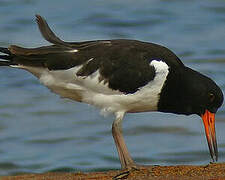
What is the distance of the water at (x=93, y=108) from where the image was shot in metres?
12.2

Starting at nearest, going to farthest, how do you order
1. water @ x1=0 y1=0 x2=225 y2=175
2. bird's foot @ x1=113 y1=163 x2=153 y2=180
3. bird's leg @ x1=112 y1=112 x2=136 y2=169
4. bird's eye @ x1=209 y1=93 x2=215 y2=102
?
bird's foot @ x1=113 y1=163 x2=153 y2=180 < bird's leg @ x1=112 y1=112 x2=136 y2=169 < bird's eye @ x1=209 y1=93 x2=215 y2=102 < water @ x1=0 y1=0 x2=225 y2=175

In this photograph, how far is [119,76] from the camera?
380 inches

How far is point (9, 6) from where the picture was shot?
19.8m

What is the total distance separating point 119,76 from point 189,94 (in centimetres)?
89

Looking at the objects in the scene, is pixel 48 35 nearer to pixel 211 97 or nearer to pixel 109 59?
pixel 109 59

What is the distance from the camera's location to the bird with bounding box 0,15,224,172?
9.59 metres

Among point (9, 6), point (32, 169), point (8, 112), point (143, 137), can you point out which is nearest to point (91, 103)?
point (32, 169)

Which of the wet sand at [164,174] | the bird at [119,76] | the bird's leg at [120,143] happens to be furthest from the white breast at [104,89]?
the wet sand at [164,174]

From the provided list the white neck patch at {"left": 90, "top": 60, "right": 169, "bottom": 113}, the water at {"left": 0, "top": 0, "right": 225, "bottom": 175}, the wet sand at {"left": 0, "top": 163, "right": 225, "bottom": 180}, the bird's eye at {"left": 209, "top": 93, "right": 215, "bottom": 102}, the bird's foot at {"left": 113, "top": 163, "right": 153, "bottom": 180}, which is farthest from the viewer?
the water at {"left": 0, "top": 0, "right": 225, "bottom": 175}

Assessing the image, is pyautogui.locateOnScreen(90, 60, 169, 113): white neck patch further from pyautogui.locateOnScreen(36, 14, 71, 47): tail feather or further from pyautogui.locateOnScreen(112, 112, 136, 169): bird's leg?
pyautogui.locateOnScreen(36, 14, 71, 47): tail feather

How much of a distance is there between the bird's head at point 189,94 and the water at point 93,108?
2.14 meters

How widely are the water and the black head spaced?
217cm

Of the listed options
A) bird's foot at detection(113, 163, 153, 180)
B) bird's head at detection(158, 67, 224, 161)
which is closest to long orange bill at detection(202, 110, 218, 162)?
bird's head at detection(158, 67, 224, 161)

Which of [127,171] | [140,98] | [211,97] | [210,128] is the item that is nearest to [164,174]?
[127,171]
